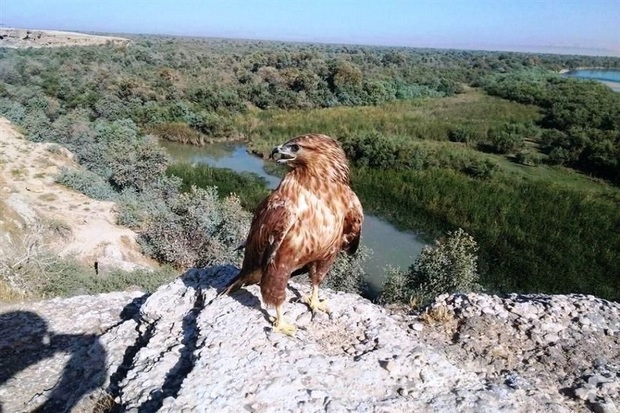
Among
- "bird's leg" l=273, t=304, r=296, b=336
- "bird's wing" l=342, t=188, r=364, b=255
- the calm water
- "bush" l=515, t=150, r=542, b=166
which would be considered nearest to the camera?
"bird's wing" l=342, t=188, r=364, b=255

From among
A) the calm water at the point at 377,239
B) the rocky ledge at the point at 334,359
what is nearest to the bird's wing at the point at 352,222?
the rocky ledge at the point at 334,359

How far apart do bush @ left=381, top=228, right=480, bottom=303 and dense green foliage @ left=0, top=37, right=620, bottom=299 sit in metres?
4.58

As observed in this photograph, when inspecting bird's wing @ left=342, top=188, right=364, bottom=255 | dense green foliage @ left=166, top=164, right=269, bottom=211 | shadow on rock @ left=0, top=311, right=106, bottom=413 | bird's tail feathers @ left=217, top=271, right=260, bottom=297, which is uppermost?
bird's wing @ left=342, top=188, right=364, bottom=255

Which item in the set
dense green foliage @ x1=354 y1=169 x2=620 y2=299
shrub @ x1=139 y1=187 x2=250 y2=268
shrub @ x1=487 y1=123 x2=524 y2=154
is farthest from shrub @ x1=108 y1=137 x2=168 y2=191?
shrub @ x1=487 y1=123 x2=524 y2=154

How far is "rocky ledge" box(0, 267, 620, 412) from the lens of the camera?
10.5ft

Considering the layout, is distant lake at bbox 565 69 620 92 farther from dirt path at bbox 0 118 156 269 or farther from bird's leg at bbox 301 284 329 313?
bird's leg at bbox 301 284 329 313

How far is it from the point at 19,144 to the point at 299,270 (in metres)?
21.7

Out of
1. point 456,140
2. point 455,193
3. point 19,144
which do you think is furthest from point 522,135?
point 19,144

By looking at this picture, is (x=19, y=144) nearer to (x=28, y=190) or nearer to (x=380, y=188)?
(x=28, y=190)

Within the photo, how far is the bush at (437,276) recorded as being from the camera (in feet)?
38.4

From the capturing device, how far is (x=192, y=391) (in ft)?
10.3

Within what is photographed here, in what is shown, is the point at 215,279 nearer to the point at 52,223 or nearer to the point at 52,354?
the point at 52,354

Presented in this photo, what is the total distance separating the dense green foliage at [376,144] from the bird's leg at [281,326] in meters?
9.00

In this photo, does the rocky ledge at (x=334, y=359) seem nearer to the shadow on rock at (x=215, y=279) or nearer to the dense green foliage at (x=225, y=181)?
the shadow on rock at (x=215, y=279)
